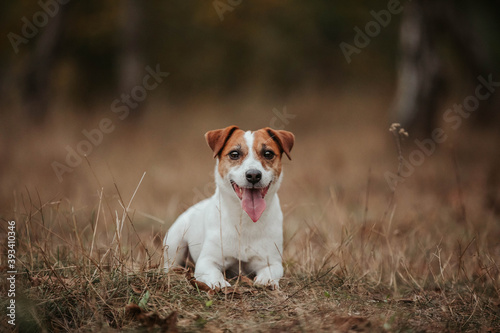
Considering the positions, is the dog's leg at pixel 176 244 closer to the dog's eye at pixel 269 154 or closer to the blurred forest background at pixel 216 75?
the dog's eye at pixel 269 154

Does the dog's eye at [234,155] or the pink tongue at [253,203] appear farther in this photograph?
the dog's eye at [234,155]

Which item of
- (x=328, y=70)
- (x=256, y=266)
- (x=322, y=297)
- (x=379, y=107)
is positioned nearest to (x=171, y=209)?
(x=256, y=266)

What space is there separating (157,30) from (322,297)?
1591cm

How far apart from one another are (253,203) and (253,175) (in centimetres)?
27

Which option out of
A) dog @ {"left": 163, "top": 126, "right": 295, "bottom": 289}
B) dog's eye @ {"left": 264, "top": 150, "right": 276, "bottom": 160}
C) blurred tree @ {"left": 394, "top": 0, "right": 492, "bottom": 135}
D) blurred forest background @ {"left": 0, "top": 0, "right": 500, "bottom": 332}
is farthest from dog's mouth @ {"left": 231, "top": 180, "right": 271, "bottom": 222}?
blurred tree @ {"left": 394, "top": 0, "right": 492, "bottom": 135}

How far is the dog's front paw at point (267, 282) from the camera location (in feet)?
10.9

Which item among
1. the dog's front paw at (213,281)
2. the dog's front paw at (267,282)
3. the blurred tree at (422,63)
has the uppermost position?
the blurred tree at (422,63)

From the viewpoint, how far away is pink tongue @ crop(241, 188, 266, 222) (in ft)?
11.4

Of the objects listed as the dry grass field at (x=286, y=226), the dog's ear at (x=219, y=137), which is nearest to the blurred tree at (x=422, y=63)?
the dry grass field at (x=286, y=226)

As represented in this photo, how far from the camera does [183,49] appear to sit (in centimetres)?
1781

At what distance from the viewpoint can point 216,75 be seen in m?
18.0

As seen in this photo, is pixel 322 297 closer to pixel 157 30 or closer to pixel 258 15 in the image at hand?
pixel 258 15

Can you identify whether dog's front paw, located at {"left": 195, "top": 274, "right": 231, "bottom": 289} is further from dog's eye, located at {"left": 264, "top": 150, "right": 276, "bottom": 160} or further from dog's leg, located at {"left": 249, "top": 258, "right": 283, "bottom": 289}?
dog's eye, located at {"left": 264, "top": 150, "right": 276, "bottom": 160}

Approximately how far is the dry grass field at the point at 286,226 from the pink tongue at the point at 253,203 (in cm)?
58
